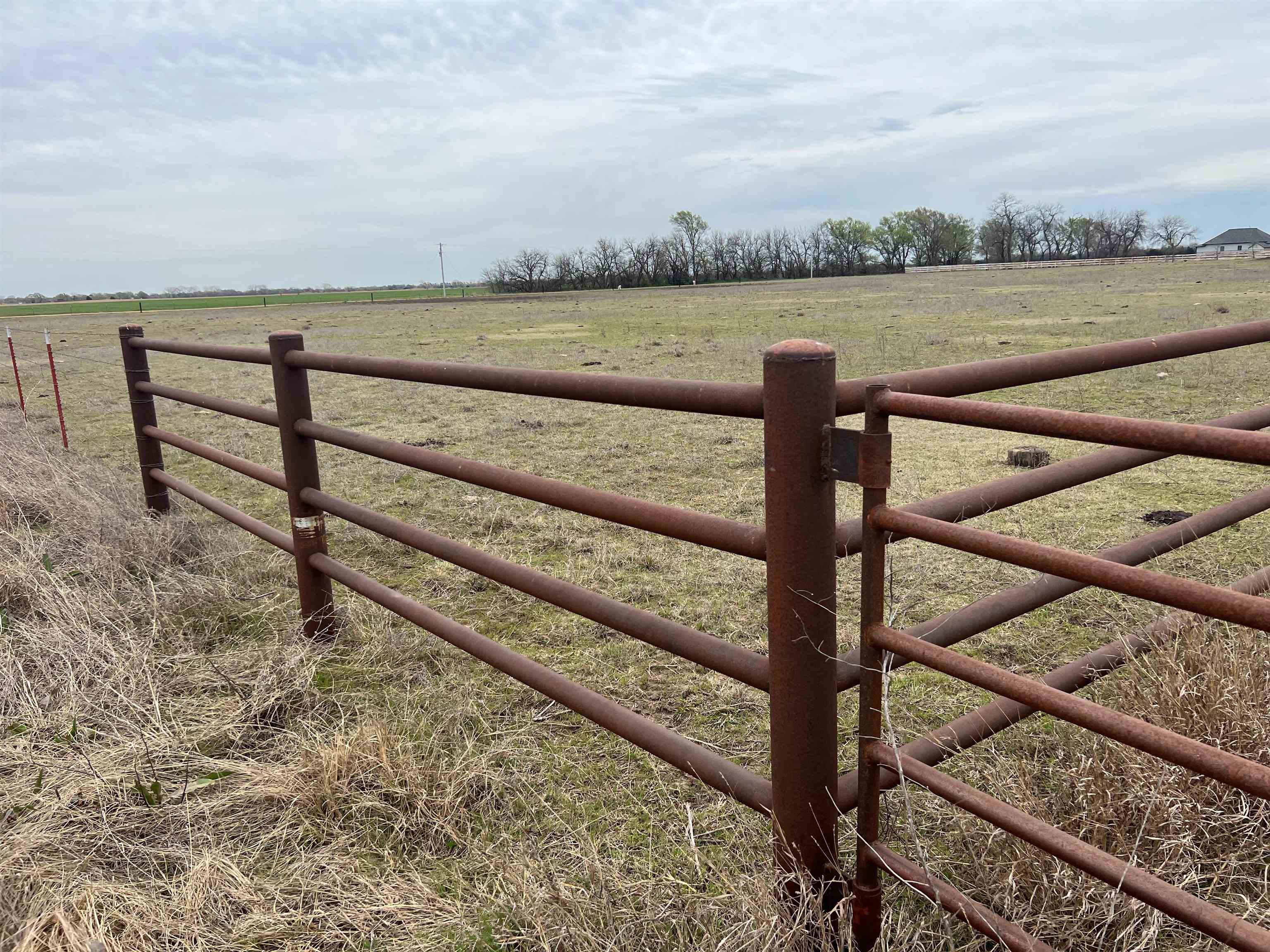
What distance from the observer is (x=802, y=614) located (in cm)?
178

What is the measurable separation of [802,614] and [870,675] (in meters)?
0.19

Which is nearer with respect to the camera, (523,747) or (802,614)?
(802,614)

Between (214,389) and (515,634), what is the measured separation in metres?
13.4

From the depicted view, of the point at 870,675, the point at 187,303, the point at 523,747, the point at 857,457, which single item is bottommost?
the point at 523,747

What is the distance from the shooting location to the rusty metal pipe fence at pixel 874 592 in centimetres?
142

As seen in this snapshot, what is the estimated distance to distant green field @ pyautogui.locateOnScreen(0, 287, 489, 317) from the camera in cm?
8062

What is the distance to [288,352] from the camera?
3.64 meters

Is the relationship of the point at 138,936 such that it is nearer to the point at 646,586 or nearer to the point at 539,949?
the point at 539,949

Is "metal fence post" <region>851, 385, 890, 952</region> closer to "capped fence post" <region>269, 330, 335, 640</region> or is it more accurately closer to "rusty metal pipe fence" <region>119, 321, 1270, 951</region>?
"rusty metal pipe fence" <region>119, 321, 1270, 951</region>

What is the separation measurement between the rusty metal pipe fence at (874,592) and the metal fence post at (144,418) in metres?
3.92

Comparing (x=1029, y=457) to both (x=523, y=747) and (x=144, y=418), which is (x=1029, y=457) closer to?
(x=523, y=747)

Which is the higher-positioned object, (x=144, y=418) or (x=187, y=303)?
(x=187, y=303)

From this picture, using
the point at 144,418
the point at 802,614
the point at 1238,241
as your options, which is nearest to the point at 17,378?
the point at 144,418

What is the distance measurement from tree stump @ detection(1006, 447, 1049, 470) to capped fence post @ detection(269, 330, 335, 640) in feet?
19.1
